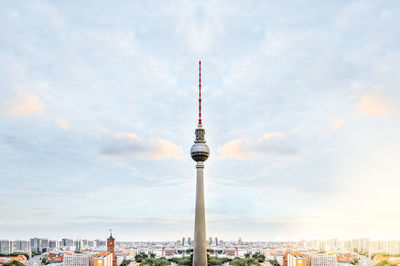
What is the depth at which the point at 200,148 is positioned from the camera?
44938mm

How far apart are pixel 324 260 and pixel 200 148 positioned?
44.8 m

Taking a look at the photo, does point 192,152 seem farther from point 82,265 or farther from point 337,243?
point 337,243

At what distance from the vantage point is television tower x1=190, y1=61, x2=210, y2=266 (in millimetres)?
43281

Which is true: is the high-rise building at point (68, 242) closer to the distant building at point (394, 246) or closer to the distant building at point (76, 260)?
the distant building at point (76, 260)

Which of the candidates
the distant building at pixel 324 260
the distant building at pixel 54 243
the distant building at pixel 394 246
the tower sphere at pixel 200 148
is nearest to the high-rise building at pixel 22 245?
the distant building at pixel 54 243

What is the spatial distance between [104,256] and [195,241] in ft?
103

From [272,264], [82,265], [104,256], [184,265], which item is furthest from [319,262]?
[82,265]

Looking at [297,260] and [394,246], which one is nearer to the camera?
[297,260]

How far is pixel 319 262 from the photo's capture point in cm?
7575

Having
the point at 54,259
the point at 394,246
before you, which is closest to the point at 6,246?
the point at 54,259

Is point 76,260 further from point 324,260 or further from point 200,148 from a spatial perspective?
point 324,260

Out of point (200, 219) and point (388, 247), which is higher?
point (200, 219)

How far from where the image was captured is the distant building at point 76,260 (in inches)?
2965

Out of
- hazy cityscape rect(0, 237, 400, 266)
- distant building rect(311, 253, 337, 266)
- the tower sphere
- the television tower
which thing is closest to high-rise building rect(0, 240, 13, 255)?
hazy cityscape rect(0, 237, 400, 266)
